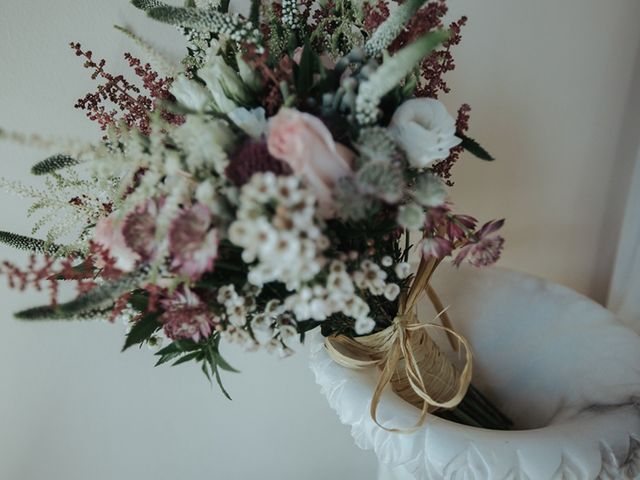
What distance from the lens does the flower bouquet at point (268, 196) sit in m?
0.40

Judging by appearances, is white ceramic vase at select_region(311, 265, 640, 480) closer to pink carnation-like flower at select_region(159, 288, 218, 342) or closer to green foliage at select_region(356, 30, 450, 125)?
pink carnation-like flower at select_region(159, 288, 218, 342)

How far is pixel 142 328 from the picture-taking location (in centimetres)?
53

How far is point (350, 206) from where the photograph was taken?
0.40 metres

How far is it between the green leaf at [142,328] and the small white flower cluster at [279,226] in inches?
8.0

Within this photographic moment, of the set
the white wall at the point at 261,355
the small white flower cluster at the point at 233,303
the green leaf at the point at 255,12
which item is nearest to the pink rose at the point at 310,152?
the small white flower cluster at the point at 233,303

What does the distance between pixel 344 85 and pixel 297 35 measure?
23 cm

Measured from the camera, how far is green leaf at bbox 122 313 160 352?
523mm

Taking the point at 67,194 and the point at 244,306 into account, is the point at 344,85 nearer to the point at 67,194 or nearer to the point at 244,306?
the point at 244,306

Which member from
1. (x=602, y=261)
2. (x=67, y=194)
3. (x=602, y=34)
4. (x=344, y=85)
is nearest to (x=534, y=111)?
(x=602, y=34)

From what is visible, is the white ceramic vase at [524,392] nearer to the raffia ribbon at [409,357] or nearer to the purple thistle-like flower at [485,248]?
the raffia ribbon at [409,357]

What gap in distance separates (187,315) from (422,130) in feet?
0.93

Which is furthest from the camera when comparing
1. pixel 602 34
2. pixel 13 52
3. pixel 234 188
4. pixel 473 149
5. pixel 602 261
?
pixel 602 261

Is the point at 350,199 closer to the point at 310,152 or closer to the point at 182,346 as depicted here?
the point at 310,152

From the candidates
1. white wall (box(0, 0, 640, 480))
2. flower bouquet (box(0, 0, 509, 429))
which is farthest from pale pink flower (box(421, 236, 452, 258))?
white wall (box(0, 0, 640, 480))
